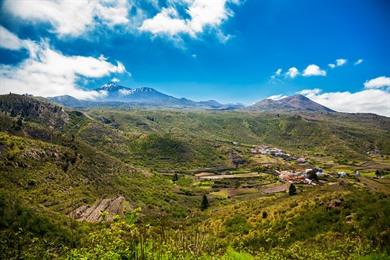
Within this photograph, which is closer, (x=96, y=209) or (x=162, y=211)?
(x=96, y=209)

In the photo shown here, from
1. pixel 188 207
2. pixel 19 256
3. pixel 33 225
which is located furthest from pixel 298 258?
pixel 188 207

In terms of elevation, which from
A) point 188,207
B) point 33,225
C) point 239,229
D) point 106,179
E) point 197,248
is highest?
point 197,248

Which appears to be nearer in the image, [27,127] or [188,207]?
[188,207]

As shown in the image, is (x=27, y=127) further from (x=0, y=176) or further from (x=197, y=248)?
(x=197, y=248)

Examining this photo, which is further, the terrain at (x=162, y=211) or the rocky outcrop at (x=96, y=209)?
the rocky outcrop at (x=96, y=209)

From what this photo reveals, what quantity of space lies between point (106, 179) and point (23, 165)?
33.8 m

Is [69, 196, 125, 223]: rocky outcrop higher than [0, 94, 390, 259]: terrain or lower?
lower

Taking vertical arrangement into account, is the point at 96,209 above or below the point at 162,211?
above

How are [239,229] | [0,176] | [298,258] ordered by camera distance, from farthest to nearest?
[0,176]
[239,229]
[298,258]

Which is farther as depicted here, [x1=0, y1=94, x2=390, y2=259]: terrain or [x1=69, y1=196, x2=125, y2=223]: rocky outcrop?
[x1=69, y1=196, x2=125, y2=223]: rocky outcrop

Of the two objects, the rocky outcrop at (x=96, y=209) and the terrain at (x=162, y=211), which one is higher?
the terrain at (x=162, y=211)

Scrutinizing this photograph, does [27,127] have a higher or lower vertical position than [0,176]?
→ higher

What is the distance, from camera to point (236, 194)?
15975 centimetres

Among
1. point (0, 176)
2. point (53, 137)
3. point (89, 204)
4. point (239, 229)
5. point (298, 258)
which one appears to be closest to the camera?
point (298, 258)
